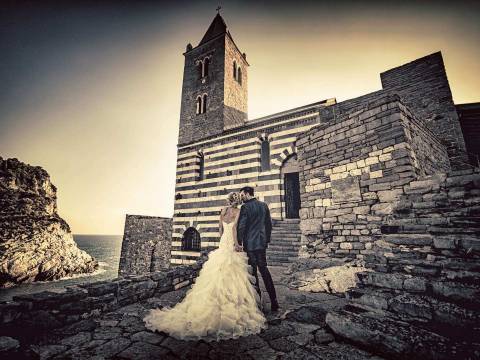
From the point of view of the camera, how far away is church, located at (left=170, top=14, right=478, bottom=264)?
9.05 meters

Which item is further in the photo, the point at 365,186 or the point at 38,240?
the point at 38,240

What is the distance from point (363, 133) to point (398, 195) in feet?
5.76

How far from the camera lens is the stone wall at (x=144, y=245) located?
16844mm

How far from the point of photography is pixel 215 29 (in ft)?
60.1

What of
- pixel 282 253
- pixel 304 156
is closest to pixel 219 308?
pixel 304 156

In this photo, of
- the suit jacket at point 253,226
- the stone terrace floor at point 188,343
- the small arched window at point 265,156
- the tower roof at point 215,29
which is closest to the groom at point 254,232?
the suit jacket at point 253,226

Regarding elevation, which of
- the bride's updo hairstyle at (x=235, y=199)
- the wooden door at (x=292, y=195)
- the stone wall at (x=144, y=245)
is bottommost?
the stone wall at (x=144, y=245)

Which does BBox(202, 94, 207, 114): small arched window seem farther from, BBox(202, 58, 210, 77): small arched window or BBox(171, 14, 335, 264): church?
BBox(202, 58, 210, 77): small arched window

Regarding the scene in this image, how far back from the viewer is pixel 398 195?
4.40 metres

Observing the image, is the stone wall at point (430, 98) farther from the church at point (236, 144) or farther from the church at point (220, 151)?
the church at point (220, 151)

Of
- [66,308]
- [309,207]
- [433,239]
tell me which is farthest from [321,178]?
[66,308]

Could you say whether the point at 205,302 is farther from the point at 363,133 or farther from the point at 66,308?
the point at 363,133

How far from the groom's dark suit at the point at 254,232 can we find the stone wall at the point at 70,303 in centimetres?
204

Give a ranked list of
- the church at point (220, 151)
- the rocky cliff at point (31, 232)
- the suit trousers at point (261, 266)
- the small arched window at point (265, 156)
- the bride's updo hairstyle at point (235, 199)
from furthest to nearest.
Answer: the rocky cliff at point (31, 232), the small arched window at point (265, 156), the church at point (220, 151), the bride's updo hairstyle at point (235, 199), the suit trousers at point (261, 266)
